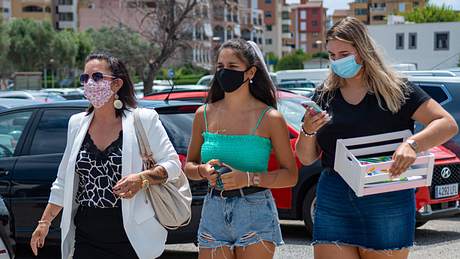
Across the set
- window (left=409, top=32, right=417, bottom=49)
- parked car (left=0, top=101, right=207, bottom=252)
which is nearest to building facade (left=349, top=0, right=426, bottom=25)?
window (left=409, top=32, right=417, bottom=49)

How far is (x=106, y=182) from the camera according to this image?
13.6 feet

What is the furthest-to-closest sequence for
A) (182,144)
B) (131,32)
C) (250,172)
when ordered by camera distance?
(131,32) → (182,144) → (250,172)

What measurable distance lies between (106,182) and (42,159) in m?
3.45

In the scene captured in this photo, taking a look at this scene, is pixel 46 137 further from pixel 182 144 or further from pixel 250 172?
pixel 250 172

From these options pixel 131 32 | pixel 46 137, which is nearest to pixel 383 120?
pixel 46 137

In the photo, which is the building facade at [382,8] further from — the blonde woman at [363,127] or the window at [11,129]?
the blonde woman at [363,127]

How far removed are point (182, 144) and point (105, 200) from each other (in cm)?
310

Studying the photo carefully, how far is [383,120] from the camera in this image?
3938 millimetres

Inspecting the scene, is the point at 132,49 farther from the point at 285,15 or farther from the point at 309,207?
the point at 285,15

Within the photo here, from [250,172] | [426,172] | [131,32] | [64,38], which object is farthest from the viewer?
[64,38]

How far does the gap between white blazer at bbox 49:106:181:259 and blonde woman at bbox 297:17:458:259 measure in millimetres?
821

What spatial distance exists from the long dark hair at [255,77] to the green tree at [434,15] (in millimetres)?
96229

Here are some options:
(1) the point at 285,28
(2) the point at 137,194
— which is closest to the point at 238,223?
(2) the point at 137,194

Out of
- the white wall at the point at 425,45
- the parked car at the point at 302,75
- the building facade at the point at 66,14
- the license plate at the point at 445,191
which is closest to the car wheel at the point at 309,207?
the license plate at the point at 445,191
